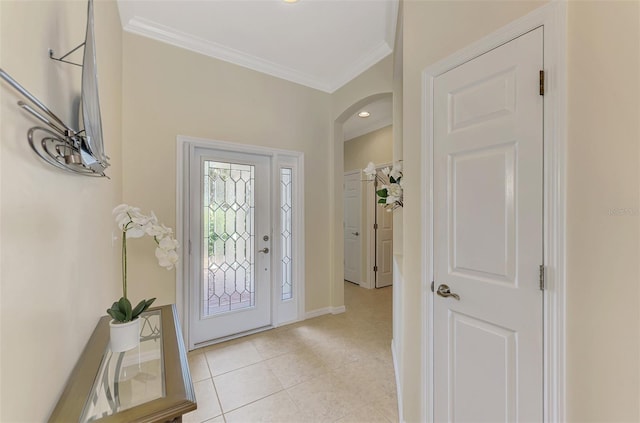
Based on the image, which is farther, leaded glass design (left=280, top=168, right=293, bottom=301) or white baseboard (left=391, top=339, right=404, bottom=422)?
leaded glass design (left=280, top=168, right=293, bottom=301)

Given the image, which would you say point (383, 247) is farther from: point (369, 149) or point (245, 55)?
point (245, 55)

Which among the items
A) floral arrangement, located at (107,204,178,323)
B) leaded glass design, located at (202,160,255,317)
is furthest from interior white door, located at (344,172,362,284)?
floral arrangement, located at (107,204,178,323)

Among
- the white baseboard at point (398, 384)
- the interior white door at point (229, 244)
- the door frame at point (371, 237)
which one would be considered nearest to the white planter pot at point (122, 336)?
the interior white door at point (229, 244)

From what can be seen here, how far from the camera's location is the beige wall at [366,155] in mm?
4617

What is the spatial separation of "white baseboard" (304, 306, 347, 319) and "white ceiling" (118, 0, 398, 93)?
2879mm

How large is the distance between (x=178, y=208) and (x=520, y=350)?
8.78ft

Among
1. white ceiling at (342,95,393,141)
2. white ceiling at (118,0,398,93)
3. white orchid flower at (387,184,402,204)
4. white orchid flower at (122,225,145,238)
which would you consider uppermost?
white ceiling at (118,0,398,93)

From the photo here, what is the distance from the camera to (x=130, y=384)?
990 millimetres

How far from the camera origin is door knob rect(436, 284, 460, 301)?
4.36ft

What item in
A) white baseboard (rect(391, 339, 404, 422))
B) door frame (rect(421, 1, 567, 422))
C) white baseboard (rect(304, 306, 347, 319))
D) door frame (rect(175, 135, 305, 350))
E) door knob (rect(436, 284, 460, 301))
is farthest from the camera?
white baseboard (rect(304, 306, 347, 319))

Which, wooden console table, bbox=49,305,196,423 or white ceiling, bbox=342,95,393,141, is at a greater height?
white ceiling, bbox=342,95,393,141

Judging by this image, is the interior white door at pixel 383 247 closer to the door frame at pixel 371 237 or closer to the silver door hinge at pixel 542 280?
the door frame at pixel 371 237

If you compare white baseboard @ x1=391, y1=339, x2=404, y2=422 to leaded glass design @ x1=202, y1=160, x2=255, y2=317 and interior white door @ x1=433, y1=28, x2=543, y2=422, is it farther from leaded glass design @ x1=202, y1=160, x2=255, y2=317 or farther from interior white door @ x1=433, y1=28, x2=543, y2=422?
leaded glass design @ x1=202, y1=160, x2=255, y2=317

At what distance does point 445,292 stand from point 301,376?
1.49m
